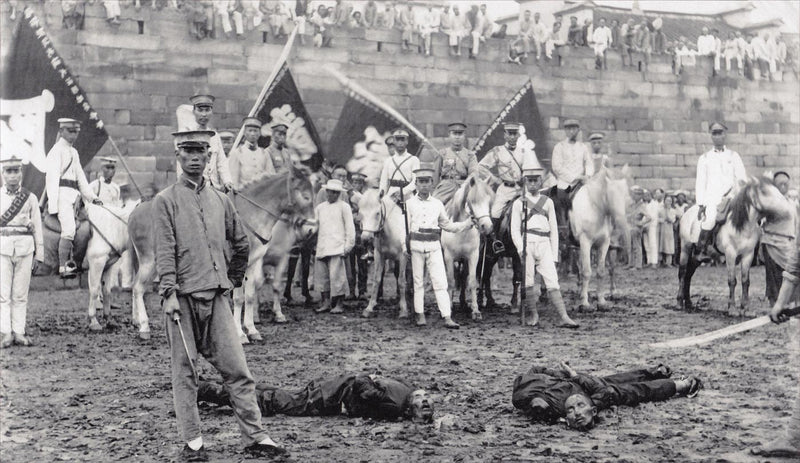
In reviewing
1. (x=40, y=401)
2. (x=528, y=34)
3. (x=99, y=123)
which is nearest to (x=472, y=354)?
(x=40, y=401)

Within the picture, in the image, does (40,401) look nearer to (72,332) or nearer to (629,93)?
(72,332)

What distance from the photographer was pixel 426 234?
1120 cm

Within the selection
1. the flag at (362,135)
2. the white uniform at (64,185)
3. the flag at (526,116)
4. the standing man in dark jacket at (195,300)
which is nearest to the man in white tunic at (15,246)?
the white uniform at (64,185)

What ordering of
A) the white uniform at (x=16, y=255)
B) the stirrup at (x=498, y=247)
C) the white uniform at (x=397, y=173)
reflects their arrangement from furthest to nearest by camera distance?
the white uniform at (x=397, y=173), the stirrup at (x=498, y=247), the white uniform at (x=16, y=255)

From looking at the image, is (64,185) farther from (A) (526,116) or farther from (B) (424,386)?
(A) (526,116)

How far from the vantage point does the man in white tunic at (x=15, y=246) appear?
379 inches

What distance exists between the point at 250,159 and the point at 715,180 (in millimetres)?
6555

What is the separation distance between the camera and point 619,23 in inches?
1067

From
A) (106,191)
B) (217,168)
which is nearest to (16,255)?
(217,168)

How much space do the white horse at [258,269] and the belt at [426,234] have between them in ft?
4.55

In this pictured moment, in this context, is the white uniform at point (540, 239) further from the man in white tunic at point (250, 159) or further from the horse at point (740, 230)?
the man in white tunic at point (250, 159)

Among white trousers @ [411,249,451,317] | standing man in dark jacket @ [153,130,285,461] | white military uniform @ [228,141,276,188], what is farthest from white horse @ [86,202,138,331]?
standing man in dark jacket @ [153,130,285,461]

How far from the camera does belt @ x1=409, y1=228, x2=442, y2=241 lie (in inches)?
440

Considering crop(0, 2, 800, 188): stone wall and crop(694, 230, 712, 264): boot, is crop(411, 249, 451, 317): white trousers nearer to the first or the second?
crop(694, 230, 712, 264): boot
